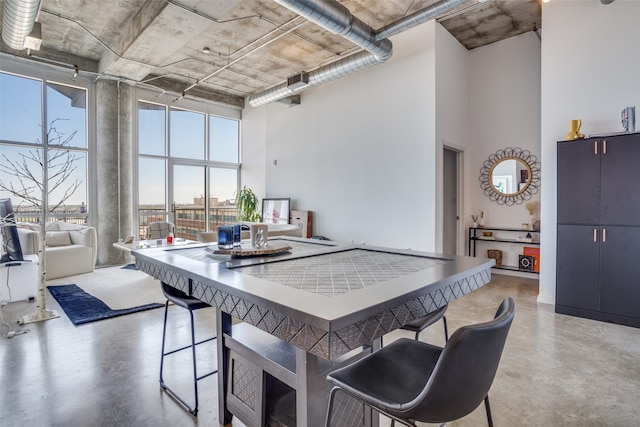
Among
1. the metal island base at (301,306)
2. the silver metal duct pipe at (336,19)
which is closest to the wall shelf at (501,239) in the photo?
the silver metal duct pipe at (336,19)

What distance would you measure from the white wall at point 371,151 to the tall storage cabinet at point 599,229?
5.22ft

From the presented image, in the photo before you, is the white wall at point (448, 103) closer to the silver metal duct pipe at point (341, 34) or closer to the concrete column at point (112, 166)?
the silver metal duct pipe at point (341, 34)

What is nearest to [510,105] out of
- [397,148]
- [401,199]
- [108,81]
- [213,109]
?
[397,148]

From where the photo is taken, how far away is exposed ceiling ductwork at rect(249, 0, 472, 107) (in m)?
3.40

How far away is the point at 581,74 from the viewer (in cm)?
381

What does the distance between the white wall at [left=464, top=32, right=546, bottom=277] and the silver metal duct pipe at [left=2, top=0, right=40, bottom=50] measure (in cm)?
623

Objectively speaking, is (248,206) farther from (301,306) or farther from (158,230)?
(301,306)

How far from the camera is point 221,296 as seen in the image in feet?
4.15

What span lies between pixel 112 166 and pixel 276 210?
10.9 ft

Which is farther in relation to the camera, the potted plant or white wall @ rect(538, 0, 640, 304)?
the potted plant

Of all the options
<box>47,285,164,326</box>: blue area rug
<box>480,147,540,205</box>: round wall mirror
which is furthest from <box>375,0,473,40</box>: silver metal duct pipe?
<box>47,285,164,326</box>: blue area rug

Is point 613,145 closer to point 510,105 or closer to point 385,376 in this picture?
point 510,105

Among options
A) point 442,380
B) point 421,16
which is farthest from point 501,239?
point 442,380

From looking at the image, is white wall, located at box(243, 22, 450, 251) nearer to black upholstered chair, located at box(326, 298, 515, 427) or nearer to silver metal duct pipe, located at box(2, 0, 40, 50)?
black upholstered chair, located at box(326, 298, 515, 427)
